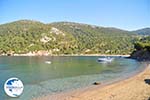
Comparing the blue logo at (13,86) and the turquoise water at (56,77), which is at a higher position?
A: the blue logo at (13,86)

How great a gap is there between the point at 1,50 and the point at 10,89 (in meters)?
179

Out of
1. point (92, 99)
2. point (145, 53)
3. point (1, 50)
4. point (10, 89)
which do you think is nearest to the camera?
point (10, 89)

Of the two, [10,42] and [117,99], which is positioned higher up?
[10,42]

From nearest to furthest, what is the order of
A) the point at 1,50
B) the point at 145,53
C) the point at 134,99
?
the point at 134,99, the point at 145,53, the point at 1,50

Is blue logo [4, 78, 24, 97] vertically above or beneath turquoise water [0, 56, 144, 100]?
above

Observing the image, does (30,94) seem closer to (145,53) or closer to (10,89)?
(10,89)

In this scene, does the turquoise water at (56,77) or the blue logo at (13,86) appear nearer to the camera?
the blue logo at (13,86)

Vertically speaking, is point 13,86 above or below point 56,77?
above

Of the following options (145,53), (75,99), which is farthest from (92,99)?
(145,53)

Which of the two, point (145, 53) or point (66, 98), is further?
point (145, 53)

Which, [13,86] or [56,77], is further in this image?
[56,77]

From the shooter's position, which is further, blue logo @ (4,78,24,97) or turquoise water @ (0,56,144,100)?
turquoise water @ (0,56,144,100)

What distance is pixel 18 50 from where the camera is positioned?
19388 cm

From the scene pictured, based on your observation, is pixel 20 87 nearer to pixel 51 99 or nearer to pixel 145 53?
pixel 51 99
